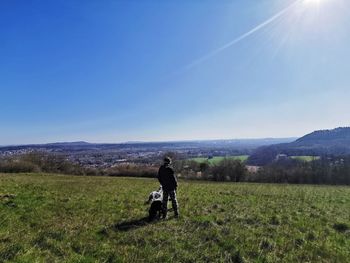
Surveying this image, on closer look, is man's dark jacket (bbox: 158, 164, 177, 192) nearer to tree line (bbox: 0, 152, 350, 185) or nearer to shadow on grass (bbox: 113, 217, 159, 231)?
shadow on grass (bbox: 113, 217, 159, 231)

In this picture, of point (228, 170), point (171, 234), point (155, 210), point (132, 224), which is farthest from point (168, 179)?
point (228, 170)

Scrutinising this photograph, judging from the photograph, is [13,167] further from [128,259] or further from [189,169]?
[128,259]

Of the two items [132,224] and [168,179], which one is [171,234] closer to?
[132,224]

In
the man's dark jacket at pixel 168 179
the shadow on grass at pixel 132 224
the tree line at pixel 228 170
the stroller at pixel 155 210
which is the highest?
the man's dark jacket at pixel 168 179

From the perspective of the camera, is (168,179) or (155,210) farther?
(168,179)

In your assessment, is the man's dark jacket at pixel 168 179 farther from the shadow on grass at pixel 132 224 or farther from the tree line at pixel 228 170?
the tree line at pixel 228 170

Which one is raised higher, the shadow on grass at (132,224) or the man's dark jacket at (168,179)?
the man's dark jacket at (168,179)

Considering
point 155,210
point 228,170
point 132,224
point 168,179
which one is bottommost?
point 228,170

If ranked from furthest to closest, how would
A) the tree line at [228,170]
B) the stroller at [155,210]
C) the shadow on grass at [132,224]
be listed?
the tree line at [228,170] < the stroller at [155,210] < the shadow on grass at [132,224]

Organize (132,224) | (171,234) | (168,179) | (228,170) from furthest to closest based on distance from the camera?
(228,170) < (168,179) < (132,224) < (171,234)

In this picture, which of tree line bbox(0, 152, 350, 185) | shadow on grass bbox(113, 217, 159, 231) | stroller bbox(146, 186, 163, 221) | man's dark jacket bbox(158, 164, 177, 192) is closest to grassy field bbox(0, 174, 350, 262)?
shadow on grass bbox(113, 217, 159, 231)

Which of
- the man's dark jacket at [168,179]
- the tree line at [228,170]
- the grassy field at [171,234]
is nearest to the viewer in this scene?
the grassy field at [171,234]

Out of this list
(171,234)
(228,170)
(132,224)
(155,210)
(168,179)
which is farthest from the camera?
(228,170)

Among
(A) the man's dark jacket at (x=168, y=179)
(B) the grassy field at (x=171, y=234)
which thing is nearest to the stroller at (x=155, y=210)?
(B) the grassy field at (x=171, y=234)
